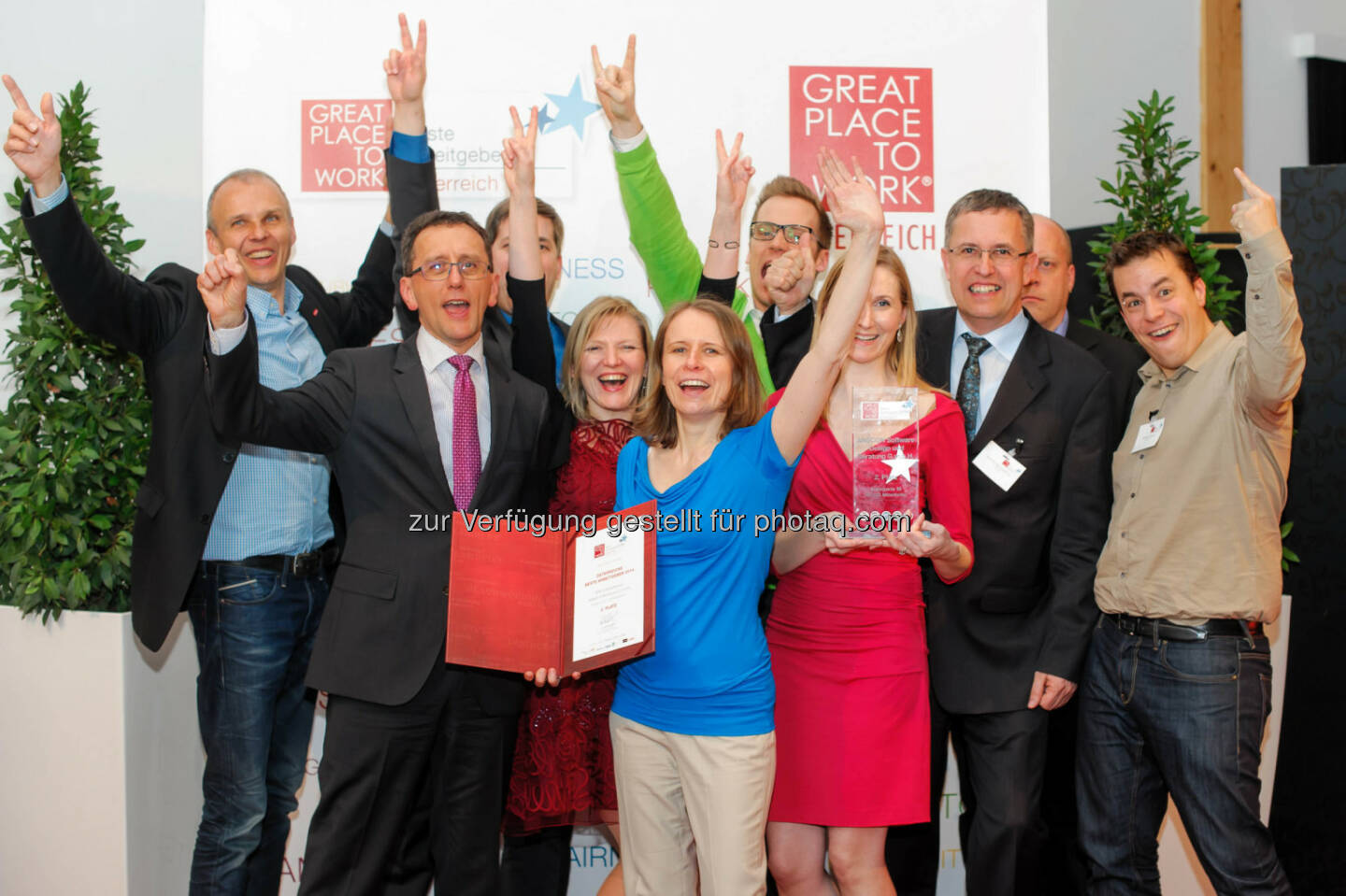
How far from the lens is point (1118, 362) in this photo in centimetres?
362

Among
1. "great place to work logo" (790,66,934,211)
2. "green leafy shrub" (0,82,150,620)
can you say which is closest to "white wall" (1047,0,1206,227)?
"great place to work logo" (790,66,934,211)

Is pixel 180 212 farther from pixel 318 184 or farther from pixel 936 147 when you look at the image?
pixel 936 147

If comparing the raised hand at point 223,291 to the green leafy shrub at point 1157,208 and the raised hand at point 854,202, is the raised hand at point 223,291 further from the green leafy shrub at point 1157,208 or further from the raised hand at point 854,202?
the green leafy shrub at point 1157,208

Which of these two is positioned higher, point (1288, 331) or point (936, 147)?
point (936, 147)

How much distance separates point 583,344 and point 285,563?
48.1 inches

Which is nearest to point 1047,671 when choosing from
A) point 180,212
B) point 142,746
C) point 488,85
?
point 142,746

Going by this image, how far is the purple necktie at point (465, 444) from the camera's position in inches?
115

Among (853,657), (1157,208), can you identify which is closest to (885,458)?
(853,657)

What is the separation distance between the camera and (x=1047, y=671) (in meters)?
3.04

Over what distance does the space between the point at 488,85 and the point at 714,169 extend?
1047 millimetres

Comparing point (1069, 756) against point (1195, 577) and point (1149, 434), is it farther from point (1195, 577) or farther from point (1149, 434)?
point (1149, 434)

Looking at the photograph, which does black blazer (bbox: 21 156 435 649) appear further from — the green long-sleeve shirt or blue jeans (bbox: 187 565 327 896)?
the green long-sleeve shirt

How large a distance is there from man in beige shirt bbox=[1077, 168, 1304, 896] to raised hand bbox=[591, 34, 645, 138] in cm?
171

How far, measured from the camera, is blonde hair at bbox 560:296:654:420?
10.5 ft
